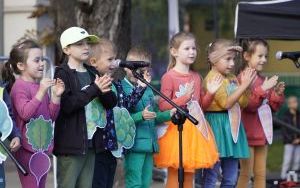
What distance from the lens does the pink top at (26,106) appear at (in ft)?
20.3

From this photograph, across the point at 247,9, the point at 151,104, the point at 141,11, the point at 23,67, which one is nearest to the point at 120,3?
the point at 247,9

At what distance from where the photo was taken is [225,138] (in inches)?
294

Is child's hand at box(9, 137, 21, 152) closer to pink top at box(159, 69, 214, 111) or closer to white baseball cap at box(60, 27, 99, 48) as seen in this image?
white baseball cap at box(60, 27, 99, 48)

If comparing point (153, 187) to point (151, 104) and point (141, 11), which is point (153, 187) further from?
point (141, 11)

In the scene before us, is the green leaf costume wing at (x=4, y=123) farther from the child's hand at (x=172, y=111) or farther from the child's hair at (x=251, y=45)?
the child's hair at (x=251, y=45)

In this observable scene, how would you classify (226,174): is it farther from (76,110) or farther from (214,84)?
(76,110)

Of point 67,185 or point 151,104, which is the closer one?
point 67,185

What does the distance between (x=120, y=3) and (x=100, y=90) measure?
3.54 m

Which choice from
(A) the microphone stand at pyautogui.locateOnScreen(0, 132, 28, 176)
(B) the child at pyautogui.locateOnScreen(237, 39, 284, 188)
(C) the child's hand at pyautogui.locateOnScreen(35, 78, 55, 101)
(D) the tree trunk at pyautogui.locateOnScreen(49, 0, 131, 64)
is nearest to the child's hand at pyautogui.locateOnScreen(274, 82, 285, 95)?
(B) the child at pyautogui.locateOnScreen(237, 39, 284, 188)

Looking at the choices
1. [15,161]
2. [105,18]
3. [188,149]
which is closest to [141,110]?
[188,149]

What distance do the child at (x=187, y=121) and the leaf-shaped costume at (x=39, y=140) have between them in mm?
1259

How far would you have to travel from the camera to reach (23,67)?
6406 millimetres

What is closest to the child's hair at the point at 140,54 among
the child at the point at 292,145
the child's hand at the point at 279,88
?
A: the child's hand at the point at 279,88

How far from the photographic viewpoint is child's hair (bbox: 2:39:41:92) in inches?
253
